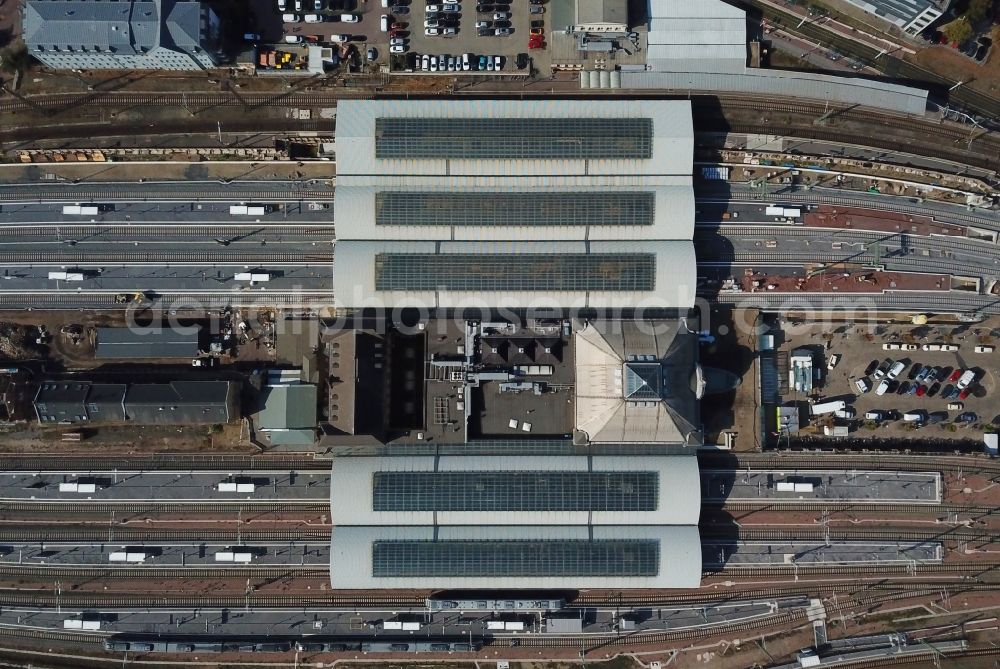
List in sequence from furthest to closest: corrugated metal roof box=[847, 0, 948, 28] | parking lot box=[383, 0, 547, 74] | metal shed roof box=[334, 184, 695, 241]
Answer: parking lot box=[383, 0, 547, 74], corrugated metal roof box=[847, 0, 948, 28], metal shed roof box=[334, 184, 695, 241]

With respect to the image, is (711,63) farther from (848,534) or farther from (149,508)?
(149,508)

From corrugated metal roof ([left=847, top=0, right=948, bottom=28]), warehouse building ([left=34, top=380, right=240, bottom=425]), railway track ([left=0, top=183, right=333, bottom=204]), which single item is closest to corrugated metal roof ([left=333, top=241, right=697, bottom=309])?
railway track ([left=0, top=183, right=333, bottom=204])

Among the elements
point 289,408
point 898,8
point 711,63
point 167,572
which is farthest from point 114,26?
point 898,8

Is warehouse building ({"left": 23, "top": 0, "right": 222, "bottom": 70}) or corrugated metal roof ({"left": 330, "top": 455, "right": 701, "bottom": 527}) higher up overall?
warehouse building ({"left": 23, "top": 0, "right": 222, "bottom": 70})

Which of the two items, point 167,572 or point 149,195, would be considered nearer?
point 167,572

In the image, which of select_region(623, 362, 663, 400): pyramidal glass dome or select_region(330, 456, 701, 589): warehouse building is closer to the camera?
select_region(623, 362, 663, 400): pyramidal glass dome

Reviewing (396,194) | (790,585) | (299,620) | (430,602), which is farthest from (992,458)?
(299,620)

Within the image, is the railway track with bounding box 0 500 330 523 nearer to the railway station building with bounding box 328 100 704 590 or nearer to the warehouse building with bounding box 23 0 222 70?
the railway station building with bounding box 328 100 704 590
